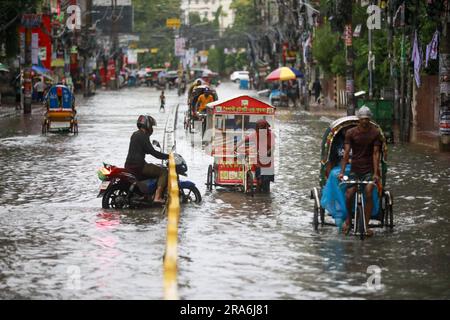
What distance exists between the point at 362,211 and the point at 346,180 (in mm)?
427

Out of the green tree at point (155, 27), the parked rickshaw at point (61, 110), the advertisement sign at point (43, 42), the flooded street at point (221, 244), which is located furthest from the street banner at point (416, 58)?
the green tree at point (155, 27)

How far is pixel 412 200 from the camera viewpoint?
19797mm

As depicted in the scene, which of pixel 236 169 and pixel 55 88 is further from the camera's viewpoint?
pixel 55 88

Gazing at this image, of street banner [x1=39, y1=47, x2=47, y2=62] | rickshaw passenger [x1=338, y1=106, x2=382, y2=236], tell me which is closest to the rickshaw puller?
rickshaw passenger [x1=338, y1=106, x2=382, y2=236]

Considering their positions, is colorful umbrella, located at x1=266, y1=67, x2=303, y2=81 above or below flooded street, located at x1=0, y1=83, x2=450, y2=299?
above

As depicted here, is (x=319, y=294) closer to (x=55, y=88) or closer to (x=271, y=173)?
(x=271, y=173)

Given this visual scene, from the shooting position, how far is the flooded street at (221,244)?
38.7 ft

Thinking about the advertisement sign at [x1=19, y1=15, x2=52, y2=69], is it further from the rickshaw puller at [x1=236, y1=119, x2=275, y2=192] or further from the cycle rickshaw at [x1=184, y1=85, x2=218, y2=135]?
the rickshaw puller at [x1=236, y1=119, x2=275, y2=192]

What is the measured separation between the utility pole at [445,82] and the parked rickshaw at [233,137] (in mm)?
9198

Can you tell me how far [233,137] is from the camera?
21422 mm

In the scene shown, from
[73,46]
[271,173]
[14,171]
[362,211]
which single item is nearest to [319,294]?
[362,211]

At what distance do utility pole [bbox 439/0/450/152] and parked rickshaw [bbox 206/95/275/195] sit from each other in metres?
9.20

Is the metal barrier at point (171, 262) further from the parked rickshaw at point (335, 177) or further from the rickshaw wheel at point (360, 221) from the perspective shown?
the parked rickshaw at point (335, 177)

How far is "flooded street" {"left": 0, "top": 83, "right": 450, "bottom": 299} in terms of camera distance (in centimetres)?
1178
